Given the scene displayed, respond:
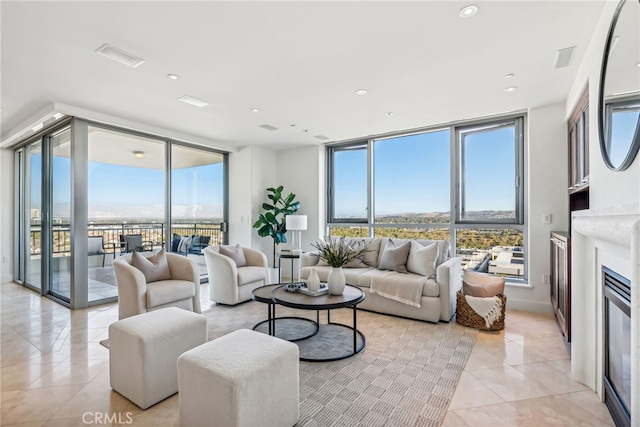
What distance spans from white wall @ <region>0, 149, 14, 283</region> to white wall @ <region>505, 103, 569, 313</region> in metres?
8.56

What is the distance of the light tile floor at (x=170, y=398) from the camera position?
1859 mm

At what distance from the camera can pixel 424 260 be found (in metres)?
3.84

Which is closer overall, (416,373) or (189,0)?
(189,0)

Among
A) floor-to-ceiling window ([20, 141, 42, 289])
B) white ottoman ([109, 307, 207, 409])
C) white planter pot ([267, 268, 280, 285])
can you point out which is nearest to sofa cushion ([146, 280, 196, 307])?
white ottoman ([109, 307, 207, 409])

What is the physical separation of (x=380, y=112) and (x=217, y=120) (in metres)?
2.35

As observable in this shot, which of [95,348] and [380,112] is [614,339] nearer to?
[380,112]

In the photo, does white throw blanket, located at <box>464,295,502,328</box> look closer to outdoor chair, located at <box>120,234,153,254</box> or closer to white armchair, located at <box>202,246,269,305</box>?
white armchair, located at <box>202,246,269,305</box>

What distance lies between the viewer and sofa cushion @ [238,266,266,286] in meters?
4.21

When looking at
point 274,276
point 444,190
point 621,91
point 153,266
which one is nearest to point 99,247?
point 153,266

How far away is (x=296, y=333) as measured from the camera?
10.5ft

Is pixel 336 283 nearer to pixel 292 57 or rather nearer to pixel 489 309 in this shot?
pixel 489 309

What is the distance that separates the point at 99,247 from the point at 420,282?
14.8 ft

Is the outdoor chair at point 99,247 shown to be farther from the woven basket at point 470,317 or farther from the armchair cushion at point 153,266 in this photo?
the woven basket at point 470,317

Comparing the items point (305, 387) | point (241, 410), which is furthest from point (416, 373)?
point (241, 410)
